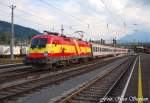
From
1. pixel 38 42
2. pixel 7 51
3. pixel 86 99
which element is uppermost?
pixel 38 42

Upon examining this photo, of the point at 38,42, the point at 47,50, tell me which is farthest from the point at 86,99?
the point at 38,42

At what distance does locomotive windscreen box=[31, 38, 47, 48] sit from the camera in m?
28.2

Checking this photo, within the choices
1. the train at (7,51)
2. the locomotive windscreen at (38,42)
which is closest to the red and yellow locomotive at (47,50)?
the locomotive windscreen at (38,42)

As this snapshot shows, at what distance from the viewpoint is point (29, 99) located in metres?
13.5

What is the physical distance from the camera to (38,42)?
28453 mm

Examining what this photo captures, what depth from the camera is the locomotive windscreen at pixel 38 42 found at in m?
28.2

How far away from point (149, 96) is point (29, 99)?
515 cm

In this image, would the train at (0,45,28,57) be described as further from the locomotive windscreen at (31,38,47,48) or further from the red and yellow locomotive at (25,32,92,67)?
the locomotive windscreen at (31,38,47,48)

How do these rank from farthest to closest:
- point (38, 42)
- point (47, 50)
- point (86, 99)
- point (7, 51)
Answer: point (7, 51) < point (38, 42) < point (47, 50) < point (86, 99)

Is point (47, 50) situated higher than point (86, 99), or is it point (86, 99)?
point (47, 50)

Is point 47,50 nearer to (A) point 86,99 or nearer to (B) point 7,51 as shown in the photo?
(A) point 86,99

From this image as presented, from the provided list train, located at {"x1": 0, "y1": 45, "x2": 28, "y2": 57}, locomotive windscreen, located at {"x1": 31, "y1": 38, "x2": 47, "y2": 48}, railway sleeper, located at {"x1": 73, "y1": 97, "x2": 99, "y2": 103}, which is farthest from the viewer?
train, located at {"x1": 0, "y1": 45, "x2": 28, "y2": 57}

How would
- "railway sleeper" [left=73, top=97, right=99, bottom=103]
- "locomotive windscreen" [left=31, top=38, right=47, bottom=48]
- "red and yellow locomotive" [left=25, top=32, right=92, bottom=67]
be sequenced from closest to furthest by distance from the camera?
"railway sleeper" [left=73, top=97, right=99, bottom=103]
"red and yellow locomotive" [left=25, top=32, right=92, bottom=67]
"locomotive windscreen" [left=31, top=38, right=47, bottom=48]

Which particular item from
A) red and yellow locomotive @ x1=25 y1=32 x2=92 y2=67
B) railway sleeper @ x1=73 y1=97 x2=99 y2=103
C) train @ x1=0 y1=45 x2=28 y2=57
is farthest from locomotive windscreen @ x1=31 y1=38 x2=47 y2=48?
train @ x1=0 y1=45 x2=28 y2=57
